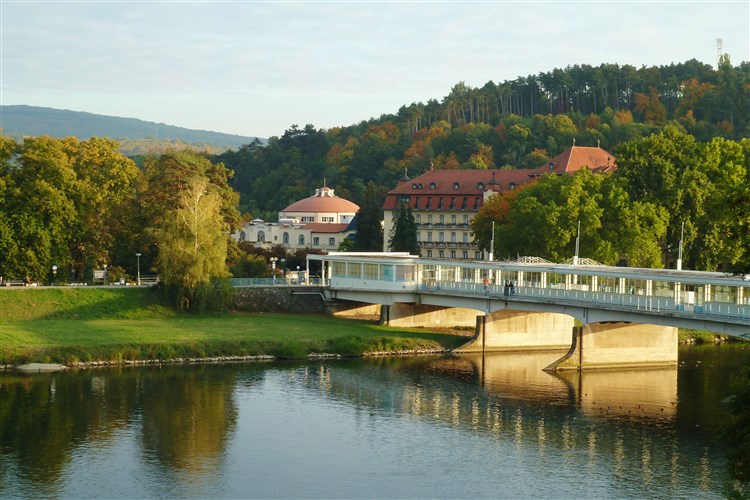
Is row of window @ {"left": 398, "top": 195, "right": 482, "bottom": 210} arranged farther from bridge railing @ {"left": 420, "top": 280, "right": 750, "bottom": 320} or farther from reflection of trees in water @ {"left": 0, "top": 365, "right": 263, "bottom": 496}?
reflection of trees in water @ {"left": 0, "top": 365, "right": 263, "bottom": 496}

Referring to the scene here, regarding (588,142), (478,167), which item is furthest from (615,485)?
(588,142)

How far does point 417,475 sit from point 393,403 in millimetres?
14862

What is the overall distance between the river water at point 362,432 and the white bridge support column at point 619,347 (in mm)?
1384

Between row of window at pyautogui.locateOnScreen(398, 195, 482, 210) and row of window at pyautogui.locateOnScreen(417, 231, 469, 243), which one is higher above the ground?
row of window at pyautogui.locateOnScreen(398, 195, 482, 210)

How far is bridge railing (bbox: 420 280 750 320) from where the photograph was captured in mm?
62094

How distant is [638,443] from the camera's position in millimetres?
52219

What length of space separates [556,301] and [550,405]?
13.3m

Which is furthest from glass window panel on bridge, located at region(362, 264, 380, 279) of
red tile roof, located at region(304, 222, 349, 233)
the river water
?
red tile roof, located at region(304, 222, 349, 233)

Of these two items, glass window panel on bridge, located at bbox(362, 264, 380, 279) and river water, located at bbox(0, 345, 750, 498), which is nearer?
river water, located at bbox(0, 345, 750, 498)

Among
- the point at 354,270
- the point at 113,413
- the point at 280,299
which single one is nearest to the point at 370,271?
the point at 354,270

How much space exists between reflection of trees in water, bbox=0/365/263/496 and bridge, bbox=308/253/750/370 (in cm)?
1915

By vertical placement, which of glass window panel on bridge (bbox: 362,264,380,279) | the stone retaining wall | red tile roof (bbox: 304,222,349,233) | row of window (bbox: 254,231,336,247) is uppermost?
red tile roof (bbox: 304,222,349,233)

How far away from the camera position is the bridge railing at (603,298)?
2445 inches

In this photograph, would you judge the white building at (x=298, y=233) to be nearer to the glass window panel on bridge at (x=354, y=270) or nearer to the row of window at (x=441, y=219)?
the row of window at (x=441, y=219)
